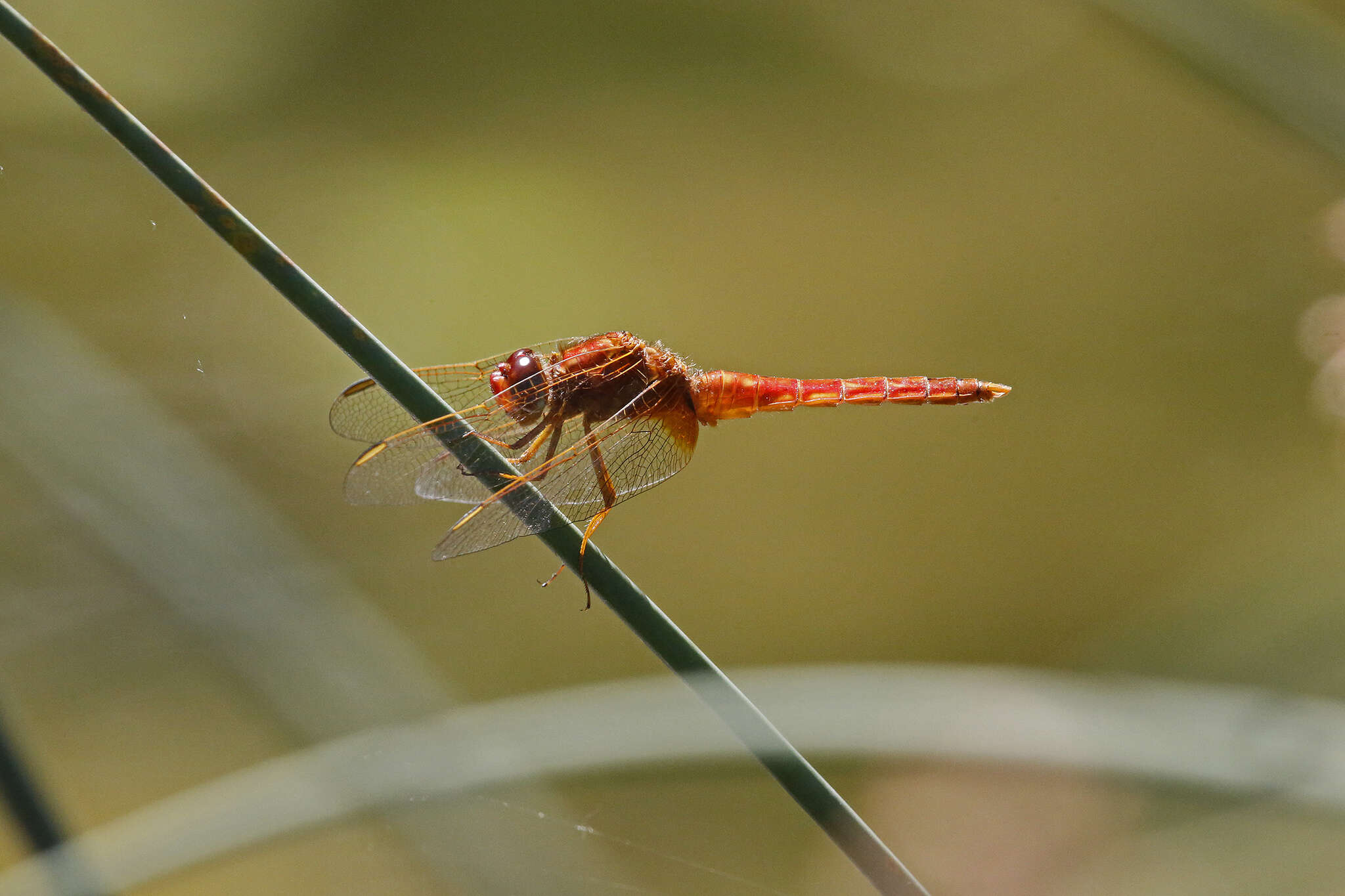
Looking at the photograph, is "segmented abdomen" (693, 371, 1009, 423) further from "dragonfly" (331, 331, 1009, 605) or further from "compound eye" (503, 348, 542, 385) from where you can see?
"compound eye" (503, 348, 542, 385)

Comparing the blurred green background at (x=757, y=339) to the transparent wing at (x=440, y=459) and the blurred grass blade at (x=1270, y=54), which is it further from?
the blurred grass blade at (x=1270, y=54)

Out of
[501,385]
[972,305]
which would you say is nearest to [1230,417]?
[972,305]

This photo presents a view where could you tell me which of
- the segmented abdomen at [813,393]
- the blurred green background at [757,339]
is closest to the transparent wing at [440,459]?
the segmented abdomen at [813,393]

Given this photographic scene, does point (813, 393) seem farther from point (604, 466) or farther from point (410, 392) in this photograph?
point (410, 392)

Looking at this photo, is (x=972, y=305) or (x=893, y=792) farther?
(x=972, y=305)

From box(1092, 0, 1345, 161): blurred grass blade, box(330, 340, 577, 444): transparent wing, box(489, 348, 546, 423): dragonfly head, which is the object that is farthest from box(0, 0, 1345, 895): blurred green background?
box(1092, 0, 1345, 161): blurred grass blade

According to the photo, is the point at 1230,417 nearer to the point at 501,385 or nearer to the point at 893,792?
the point at 893,792
